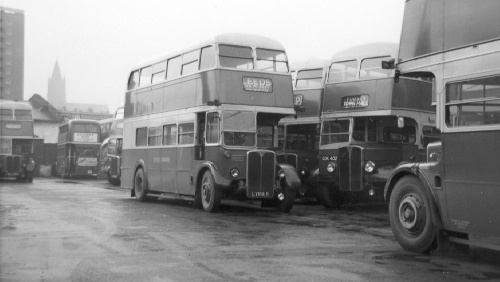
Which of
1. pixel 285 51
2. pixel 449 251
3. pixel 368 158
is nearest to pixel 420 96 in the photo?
pixel 368 158

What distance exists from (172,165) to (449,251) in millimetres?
9304

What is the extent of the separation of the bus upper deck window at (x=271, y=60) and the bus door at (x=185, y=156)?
2.20 m

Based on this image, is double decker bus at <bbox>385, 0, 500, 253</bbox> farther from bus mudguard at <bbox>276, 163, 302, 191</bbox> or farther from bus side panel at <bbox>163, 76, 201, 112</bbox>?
bus side panel at <bbox>163, 76, 201, 112</bbox>

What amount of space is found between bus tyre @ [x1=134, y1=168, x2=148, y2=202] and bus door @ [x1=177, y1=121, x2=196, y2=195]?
2307mm

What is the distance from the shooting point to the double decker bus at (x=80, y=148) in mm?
39438

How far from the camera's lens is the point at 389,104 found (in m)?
14.1

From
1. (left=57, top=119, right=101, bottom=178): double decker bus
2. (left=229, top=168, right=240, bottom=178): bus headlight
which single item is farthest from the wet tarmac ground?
(left=57, top=119, right=101, bottom=178): double decker bus

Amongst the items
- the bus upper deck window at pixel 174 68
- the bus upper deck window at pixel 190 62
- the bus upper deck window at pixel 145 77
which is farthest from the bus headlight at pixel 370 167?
the bus upper deck window at pixel 145 77

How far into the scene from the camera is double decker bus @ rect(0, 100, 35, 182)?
29.6m

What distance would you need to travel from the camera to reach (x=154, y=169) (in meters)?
16.9

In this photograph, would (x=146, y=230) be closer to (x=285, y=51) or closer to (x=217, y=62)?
(x=217, y=62)

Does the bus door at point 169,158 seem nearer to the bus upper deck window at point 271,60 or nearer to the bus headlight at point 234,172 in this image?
the bus headlight at point 234,172

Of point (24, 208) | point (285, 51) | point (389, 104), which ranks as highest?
point (285, 51)

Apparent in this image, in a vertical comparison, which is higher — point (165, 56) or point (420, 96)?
point (165, 56)
